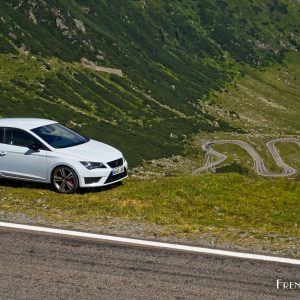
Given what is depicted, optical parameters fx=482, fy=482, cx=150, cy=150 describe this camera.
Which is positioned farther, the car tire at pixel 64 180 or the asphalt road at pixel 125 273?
the car tire at pixel 64 180

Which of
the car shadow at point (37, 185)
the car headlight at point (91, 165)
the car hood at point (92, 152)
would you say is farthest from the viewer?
the car shadow at point (37, 185)

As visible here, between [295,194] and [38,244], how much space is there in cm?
1104

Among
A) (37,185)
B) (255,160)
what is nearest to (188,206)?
(37,185)

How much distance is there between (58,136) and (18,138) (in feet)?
5.00

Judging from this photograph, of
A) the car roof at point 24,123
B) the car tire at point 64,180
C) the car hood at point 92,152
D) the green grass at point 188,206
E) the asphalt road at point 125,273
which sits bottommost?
the asphalt road at point 125,273

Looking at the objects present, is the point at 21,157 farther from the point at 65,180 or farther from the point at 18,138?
the point at 65,180

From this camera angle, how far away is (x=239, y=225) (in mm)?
13945

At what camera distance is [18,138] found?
60.7 feet

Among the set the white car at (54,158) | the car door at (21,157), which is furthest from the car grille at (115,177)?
the car door at (21,157)

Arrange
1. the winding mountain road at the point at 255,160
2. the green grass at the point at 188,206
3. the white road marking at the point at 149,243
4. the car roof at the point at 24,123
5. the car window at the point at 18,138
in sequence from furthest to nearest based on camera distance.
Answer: the winding mountain road at the point at 255,160 → the car roof at the point at 24,123 → the car window at the point at 18,138 → the green grass at the point at 188,206 → the white road marking at the point at 149,243

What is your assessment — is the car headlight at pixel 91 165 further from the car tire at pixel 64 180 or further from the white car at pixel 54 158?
the car tire at pixel 64 180

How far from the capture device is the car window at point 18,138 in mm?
18312

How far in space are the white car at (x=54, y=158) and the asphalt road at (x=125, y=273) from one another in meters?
6.12

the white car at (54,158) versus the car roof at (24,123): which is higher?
the car roof at (24,123)
